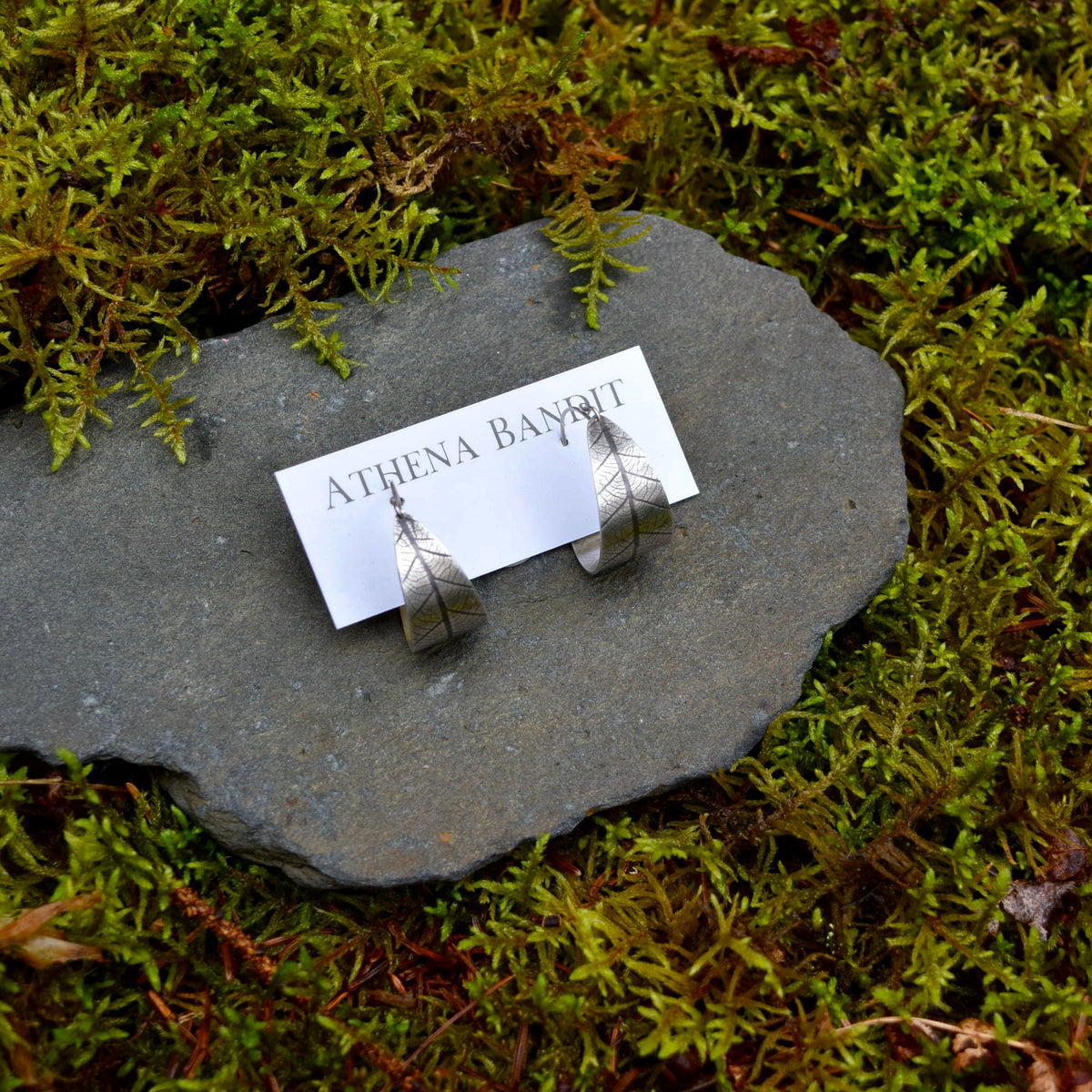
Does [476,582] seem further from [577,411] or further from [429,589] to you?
[577,411]

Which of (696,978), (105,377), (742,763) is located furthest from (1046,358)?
(105,377)

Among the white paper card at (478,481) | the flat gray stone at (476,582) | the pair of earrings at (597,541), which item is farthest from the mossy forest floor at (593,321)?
the pair of earrings at (597,541)

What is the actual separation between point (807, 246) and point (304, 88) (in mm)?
→ 1272

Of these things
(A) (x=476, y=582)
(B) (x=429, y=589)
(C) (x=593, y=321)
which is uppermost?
(C) (x=593, y=321)

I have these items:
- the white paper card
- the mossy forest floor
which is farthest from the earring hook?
the mossy forest floor

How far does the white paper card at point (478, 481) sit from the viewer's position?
182 centimetres

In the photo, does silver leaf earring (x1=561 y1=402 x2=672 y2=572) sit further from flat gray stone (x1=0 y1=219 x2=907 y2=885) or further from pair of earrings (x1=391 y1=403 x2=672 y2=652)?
flat gray stone (x1=0 y1=219 x2=907 y2=885)

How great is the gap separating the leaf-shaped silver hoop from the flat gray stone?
4.8 inches

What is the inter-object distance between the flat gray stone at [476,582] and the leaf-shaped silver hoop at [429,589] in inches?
4.8

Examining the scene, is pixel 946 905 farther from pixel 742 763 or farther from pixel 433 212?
pixel 433 212

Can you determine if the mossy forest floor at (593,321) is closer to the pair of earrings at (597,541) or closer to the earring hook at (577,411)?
the earring hook at (577,411)

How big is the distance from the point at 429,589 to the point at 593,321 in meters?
0.75

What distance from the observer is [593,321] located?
2029 mm

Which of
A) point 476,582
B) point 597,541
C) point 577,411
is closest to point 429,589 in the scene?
point 476,582
